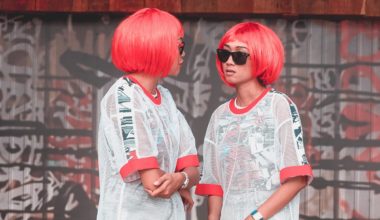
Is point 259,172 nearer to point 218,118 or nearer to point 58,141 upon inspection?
point 218,118

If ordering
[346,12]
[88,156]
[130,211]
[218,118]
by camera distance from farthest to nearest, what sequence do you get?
[88,156], [346,12], [218,118], [130,211]

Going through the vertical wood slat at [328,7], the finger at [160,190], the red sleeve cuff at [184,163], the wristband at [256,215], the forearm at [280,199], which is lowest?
the wristband at [256,215]

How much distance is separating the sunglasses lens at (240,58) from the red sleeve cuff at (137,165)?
676 millimetres

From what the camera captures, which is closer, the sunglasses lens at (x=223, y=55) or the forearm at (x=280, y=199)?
the forearm at (x=280, y=199)

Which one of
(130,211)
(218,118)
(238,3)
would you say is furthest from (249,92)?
(238,3)

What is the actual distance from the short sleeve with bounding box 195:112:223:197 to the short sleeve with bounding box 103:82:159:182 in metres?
0.54

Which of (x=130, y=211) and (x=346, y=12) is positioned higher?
(x=346, y=12)

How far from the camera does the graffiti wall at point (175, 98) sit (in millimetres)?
6266

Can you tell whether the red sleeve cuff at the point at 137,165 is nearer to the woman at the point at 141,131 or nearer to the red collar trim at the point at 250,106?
the woman at the point at 141,131

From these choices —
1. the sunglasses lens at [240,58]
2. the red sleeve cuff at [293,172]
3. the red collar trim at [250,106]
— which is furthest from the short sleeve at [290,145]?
the sunglasses lens at [240,58]

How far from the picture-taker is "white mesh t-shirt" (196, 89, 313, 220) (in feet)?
10.8

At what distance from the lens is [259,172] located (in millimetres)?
3344

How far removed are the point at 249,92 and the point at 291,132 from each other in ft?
0.98

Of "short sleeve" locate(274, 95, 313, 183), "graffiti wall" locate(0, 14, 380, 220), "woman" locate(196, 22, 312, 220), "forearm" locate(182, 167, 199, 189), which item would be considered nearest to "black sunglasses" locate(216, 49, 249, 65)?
Answer: "woman" locate(196, 22, 312, 220)
